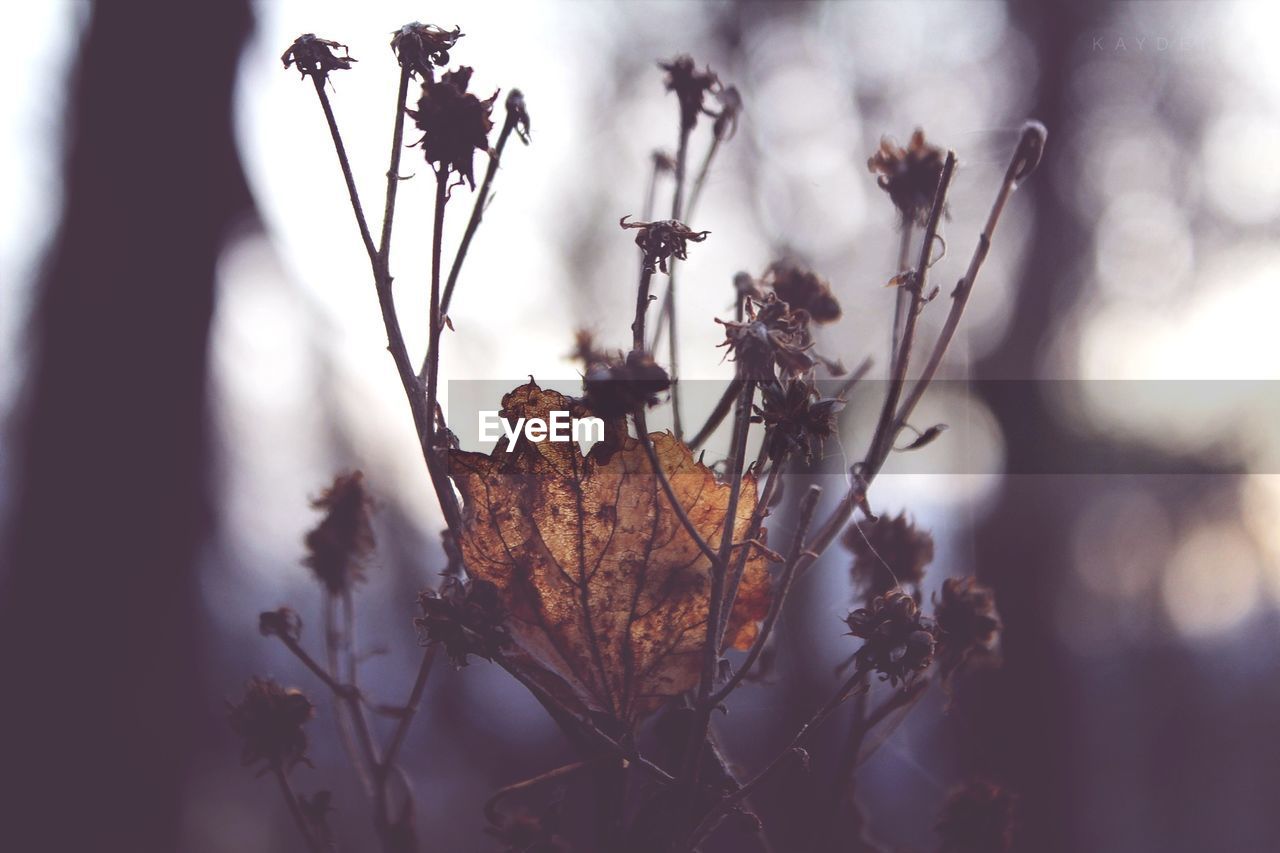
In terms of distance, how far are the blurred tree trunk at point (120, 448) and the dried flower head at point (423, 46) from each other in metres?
1.63

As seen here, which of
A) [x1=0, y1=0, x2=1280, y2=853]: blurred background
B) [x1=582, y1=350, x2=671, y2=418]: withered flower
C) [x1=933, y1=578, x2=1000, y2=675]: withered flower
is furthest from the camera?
[x1=0, y1=0, x2=1280, y2=853]: blurred background

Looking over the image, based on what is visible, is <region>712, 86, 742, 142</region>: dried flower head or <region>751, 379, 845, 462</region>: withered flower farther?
<region>712, 86, 742, 142</region>: dried flower head

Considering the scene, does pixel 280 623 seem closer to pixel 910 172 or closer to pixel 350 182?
pixel 350 182

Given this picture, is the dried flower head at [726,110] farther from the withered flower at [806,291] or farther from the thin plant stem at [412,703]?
the thin plant stem at [412,703]

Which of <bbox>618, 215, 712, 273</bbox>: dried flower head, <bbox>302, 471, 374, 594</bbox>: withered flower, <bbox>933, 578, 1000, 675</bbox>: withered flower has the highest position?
<bbox>618, 215, 712, 273</bbox>: dried flower head

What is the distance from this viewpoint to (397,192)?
0.30 meters

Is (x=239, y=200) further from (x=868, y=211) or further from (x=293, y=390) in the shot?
(x=868, y=211)

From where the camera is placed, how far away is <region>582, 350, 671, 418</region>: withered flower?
0.76 ft

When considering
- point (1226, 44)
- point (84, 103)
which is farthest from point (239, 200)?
point (1226, 44)

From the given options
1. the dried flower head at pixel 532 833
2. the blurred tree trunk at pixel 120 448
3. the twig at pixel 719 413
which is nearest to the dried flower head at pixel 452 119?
the twig at pixel 719 413

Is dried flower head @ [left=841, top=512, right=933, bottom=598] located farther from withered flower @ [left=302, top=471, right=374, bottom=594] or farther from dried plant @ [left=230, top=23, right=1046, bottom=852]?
withered flower @ [left=302, top=471, right=374, bottom=594]

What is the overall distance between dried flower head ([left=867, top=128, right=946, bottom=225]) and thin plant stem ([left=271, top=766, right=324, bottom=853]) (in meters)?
0.32

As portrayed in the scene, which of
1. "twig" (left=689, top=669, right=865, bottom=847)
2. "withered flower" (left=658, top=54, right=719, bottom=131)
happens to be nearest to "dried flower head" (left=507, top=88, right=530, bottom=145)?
"withered flower" (left=658, top=54, right=719, bottom=131)

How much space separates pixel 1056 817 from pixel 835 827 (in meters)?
2.56
